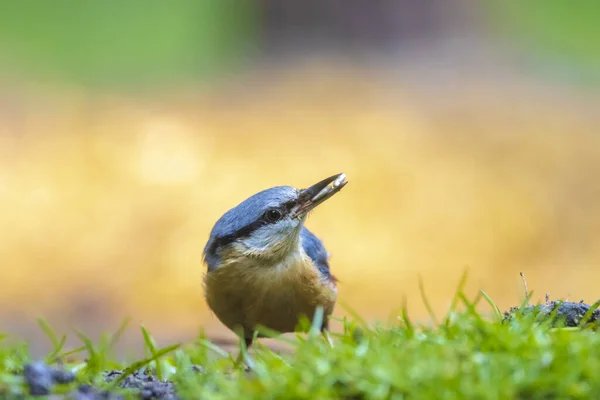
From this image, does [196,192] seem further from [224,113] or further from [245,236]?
[245,236]

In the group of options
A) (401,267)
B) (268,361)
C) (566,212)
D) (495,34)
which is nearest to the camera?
(268,361)

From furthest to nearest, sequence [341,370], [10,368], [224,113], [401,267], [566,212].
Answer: [224,113] < [566,212] < [401,267] < [10,368] < [341,370]

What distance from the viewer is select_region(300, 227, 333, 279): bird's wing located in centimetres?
498

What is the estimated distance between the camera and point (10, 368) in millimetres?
3293

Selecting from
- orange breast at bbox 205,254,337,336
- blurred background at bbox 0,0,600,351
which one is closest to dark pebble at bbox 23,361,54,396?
orange breast at bbox 205,254,337,336

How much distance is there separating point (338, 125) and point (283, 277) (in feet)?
23.8

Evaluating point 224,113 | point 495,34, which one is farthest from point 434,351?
point 495,34

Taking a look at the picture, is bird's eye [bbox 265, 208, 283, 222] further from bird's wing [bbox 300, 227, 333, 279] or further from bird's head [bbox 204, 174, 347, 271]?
bird's wing [bbox 300, 227, 333, 279]

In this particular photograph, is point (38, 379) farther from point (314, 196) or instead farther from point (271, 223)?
point (314, 196)

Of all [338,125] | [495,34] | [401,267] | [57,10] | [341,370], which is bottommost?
[401,267]

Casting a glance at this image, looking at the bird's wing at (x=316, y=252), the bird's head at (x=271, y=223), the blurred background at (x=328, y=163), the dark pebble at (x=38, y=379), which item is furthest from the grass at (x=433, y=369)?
the blurred background at (x=328, y=163)

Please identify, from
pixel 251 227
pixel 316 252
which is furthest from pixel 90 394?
pixel 316 252

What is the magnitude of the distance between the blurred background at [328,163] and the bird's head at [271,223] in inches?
139

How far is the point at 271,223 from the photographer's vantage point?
471 centimetres
